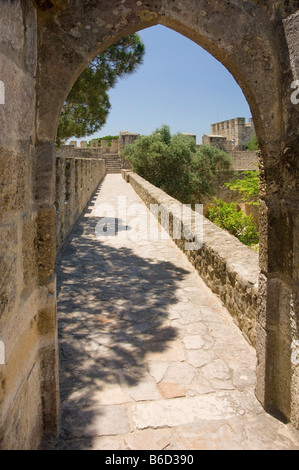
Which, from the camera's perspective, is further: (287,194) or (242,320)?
(242,320)

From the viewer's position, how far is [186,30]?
88.4 inches

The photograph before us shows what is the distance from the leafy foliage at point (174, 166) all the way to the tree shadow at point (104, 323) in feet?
43.9

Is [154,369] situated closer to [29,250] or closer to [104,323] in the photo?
[104,323]

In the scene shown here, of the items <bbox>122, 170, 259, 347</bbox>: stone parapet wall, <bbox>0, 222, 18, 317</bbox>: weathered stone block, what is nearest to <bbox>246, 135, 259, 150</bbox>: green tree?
<bbox>122, 170, 259, 347</bbox>: stone parapet wall

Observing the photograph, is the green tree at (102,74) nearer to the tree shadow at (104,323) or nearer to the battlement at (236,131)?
the tree shadow at (104,323)

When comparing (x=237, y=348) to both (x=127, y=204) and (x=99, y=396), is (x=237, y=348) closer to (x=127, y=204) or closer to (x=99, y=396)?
(x=99, y=396)

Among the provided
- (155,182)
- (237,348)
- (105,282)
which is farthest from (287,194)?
(155,182)

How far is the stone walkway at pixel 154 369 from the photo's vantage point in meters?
2.37

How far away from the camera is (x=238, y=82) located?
2.38 m

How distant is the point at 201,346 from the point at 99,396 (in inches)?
46.8

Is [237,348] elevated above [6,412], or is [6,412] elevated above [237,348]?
[6,412]

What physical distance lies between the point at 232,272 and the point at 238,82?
2136mm

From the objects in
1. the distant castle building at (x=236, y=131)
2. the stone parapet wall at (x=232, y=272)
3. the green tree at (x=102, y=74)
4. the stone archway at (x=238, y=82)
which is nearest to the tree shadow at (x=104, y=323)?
the stone archway at (x=238, y=82)

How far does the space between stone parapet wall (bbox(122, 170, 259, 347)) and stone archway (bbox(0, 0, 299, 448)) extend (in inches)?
39.6
